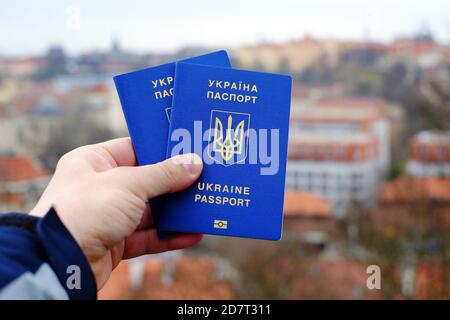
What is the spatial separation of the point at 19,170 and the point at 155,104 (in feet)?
56.9

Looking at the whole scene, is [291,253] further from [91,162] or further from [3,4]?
[91,162]

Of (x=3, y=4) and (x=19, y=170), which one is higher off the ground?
(x=3, y=4)

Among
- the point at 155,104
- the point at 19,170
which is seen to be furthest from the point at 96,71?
the point at 155,104

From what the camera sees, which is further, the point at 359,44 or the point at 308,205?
the point at 359,44

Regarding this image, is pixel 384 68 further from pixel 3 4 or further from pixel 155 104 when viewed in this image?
pixel 155 104

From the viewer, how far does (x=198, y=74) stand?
981 millimetres

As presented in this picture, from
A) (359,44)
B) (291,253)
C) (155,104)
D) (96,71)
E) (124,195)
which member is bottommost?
(291,253)

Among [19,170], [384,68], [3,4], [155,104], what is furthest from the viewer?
[384,68]

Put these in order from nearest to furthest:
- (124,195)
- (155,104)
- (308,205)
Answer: (124,195), (155,104), (308,205)

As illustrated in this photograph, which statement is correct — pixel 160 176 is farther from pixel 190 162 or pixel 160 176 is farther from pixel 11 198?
pixel 11 198

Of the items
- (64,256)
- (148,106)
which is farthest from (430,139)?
(64,256)

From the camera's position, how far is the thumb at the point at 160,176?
36.8 inches

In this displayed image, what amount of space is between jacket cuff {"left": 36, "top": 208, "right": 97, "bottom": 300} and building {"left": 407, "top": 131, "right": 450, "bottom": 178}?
1802cm

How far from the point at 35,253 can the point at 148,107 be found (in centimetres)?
34
